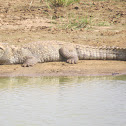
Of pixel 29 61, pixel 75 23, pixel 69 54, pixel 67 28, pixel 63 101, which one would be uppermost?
pixel 75 23

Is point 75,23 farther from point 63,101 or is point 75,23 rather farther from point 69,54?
point 63,101

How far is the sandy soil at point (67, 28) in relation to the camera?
8.27 meters

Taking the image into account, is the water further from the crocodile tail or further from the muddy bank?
the crocodile tail

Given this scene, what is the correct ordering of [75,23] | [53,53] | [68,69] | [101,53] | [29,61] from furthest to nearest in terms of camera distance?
[75,23] < [101,53] < [53,53] < [29,61] < [68,69]

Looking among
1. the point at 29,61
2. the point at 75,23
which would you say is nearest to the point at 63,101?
the point at 29,61

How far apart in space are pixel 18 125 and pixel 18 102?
38.7 inches

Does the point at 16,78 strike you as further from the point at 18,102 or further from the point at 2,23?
the point at 2,23

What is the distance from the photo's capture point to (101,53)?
9008 mm

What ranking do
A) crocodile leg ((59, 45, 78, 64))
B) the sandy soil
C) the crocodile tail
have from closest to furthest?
the sandy soil, crocodile leg ((59, 45, 78, 64)), the crocodile tail

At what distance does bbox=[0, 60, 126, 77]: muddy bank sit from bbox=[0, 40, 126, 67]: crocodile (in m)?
0.21

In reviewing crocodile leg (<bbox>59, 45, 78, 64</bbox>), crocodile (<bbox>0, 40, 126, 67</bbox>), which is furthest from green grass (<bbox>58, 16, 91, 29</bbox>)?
crocodile leg (<bbox>59, 45, 78, 64</bbox>)

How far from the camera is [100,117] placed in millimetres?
5527

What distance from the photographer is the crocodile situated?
875 cm

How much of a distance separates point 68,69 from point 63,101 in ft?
6.83
